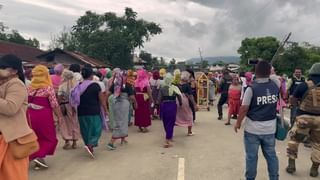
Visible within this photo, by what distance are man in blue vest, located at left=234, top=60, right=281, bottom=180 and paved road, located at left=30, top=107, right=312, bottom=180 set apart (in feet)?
3.14

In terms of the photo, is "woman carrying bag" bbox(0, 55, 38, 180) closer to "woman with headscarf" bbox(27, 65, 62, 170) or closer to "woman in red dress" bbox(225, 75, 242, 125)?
"woman with headscarf" bbox(27, 65, 62, 170)

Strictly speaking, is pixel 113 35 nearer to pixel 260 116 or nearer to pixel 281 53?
pixel 281 53

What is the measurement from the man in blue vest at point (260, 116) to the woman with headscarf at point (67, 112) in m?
4.78

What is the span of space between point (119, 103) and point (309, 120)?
4314 millimetres

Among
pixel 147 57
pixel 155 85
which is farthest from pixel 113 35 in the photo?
pixel 155 85

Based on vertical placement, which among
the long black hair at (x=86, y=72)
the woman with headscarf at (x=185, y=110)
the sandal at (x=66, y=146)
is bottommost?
the sandal at (x=66, y=146)

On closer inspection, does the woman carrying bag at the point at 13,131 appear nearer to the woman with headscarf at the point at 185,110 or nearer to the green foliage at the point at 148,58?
the woman with headscarf at the point at 185,110

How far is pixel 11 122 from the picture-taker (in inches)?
167

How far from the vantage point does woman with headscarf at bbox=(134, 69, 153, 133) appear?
1223cm

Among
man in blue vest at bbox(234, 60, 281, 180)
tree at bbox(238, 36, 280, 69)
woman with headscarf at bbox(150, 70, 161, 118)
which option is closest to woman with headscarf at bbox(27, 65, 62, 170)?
man in blue vest at bbox(234, 60, 281, 180)

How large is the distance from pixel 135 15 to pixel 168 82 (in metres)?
40.2

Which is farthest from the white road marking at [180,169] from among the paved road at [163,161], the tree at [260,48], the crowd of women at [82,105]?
the tree at [260,48]

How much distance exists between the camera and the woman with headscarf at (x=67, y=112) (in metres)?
9.56

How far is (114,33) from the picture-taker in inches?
1838
